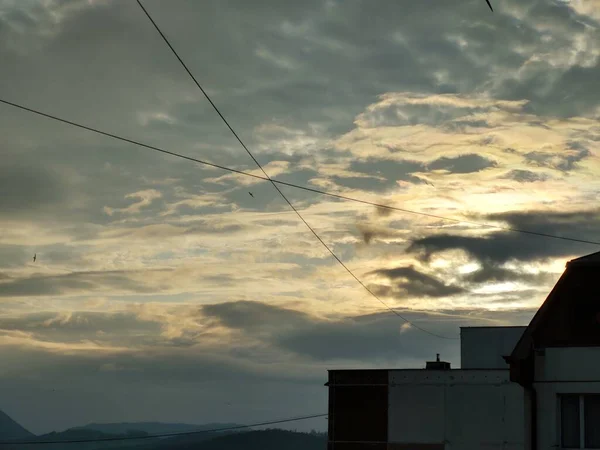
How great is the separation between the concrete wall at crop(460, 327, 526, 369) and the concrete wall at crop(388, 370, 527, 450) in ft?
23.5

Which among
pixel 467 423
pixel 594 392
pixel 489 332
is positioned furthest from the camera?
pixel 489 332

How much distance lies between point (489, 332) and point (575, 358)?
23.1 m

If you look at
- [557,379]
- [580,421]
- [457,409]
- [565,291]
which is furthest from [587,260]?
[457,409]

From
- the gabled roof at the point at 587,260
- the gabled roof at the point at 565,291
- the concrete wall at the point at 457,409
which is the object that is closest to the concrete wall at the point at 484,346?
the concrete wall at the point at 457,409

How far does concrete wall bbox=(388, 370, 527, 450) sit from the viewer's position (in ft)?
150

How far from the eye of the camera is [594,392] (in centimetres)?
3103

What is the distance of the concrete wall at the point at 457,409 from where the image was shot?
45.8 metres

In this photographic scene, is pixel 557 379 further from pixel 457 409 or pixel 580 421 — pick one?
pixel 457 409

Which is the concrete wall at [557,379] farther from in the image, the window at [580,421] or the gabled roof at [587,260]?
the gabled roof at [587,260]

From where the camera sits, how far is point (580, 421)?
102 feet

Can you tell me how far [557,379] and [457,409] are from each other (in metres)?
15.6

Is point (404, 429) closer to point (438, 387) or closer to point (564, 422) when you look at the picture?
point (438, 387)

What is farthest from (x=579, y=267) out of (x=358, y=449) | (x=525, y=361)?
(x=358, y=449)

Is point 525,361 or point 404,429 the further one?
point 404,429
